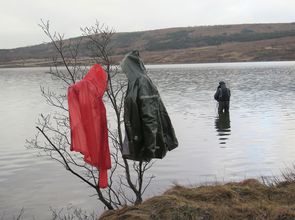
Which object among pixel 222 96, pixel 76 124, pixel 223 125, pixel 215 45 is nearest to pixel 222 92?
pixel 222 96

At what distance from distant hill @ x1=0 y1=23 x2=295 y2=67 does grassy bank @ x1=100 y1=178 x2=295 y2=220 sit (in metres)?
106

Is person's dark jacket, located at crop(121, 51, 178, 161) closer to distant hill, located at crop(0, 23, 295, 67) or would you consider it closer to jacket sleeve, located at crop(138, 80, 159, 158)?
jacket sleeve, located at crop(138, 80, 159, 158)

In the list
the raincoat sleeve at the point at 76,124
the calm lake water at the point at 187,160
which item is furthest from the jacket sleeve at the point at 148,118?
the calm lake water at the point at 187,160

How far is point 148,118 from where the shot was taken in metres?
6.75

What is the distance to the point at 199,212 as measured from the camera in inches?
263

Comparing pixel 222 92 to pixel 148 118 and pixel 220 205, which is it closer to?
pixel 220 205

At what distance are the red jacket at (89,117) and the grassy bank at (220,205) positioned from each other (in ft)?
3.13

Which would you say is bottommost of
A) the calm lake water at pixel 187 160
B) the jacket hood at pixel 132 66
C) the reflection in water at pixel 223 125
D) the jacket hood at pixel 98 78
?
the reflection in water at pixel 223 125

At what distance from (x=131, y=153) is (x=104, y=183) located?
34.8 inches

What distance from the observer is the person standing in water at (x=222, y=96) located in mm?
23047

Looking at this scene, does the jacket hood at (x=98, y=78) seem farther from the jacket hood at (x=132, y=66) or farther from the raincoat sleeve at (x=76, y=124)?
the jacket hood at (x=132, y=66)

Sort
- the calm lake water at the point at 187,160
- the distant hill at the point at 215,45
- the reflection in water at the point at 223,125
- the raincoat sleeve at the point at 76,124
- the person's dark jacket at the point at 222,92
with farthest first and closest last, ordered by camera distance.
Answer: the distant hill at the point at 215,45 → the person's dark jacket at the point at 222,92 → the reflection in water at the point at 223,125 → the calm lake water at the point at 187,160 → the raincoat sleeve at the point at 76,124

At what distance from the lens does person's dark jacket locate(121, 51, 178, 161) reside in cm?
676

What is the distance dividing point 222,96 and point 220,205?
16.5 m
